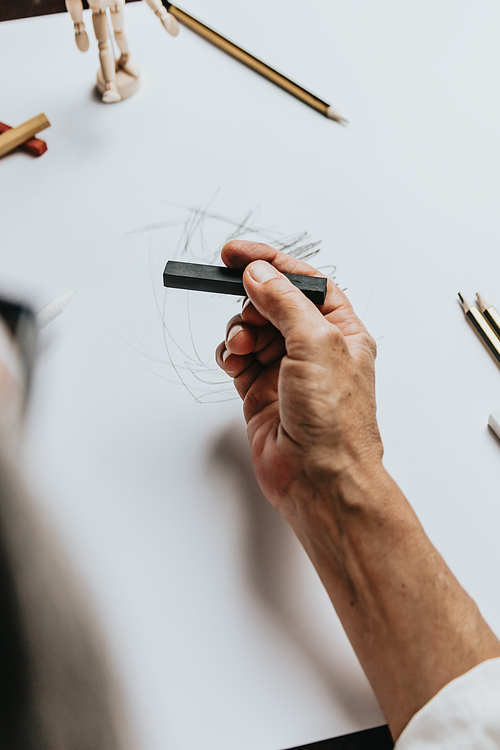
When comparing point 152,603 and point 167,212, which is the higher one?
point 167,212

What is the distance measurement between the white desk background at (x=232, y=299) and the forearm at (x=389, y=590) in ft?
0.12

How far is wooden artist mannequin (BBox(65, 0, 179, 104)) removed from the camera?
1.91ft

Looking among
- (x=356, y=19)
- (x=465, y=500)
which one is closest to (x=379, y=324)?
(x=465, y=500)

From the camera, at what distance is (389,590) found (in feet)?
1.36

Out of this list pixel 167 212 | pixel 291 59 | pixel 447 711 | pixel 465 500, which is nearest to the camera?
pixel 447 711

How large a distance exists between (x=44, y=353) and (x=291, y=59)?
528 millimetres

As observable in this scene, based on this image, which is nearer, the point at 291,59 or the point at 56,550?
the point at 56,550

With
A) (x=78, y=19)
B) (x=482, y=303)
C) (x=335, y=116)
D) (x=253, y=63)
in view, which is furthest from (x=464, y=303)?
(x=78, y=19)

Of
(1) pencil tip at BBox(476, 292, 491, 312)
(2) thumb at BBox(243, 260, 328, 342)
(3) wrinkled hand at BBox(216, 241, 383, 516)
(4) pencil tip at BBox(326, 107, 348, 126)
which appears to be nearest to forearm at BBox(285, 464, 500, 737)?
(3) wrinkled hand at BBox(216, 241, 383, 516)

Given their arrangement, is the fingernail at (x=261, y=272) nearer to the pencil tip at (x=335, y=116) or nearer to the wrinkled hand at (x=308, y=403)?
the wrinkled hand at (x=308, y=403)

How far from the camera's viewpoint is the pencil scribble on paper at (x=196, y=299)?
0.54m

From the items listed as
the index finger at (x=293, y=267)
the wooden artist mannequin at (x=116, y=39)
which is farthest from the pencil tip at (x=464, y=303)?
the wooden artist mannequin at (x=116, y=39)

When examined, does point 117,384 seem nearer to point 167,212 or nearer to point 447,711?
point 167,212

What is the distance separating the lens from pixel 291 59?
723mm
